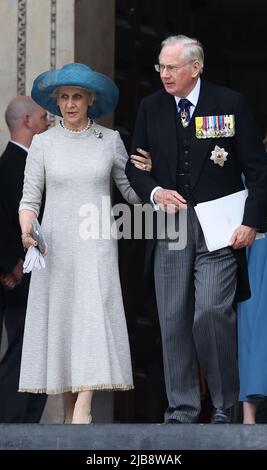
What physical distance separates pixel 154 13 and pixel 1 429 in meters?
4.31

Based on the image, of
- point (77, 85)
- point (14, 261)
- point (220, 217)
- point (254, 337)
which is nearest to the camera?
point (220, 217)

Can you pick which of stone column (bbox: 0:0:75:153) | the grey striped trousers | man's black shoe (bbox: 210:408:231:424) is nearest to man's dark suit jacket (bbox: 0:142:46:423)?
stone column (bbox: 0:0:75:153)

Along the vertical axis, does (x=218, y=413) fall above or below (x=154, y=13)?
below

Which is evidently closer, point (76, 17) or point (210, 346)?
point (210, 346)

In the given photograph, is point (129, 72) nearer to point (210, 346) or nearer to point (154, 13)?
point (154, 13)

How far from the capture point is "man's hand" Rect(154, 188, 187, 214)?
8.94 metres

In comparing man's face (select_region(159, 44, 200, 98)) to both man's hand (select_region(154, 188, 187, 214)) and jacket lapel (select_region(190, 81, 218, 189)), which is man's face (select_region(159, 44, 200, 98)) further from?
man's hand (select_region(154, 188, 187, 214))

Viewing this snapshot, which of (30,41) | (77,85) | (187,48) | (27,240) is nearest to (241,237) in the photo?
(187,48)

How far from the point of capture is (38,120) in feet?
33.5

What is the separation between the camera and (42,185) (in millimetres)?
9398

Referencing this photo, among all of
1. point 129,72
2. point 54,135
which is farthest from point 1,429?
point 129,72

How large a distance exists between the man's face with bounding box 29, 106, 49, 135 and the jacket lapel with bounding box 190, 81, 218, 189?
4.56 ft

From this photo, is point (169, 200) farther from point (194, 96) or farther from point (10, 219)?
point (10, 219)

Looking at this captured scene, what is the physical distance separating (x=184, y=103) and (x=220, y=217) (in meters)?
0.59
